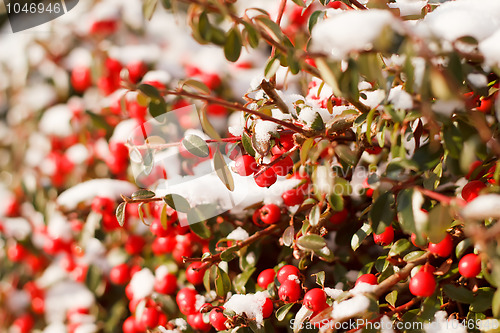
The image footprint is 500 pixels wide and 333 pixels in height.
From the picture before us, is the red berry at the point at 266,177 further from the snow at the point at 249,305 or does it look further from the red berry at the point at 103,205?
the red berry at the point at 103,205

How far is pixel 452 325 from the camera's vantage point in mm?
789

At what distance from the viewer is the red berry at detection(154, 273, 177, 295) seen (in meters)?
1.19

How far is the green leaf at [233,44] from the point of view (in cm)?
75

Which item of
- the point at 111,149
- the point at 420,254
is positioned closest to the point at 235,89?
the point at 111,149

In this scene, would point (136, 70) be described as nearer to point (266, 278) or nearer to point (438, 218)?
point (266, 278)

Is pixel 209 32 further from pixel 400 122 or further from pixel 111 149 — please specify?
pixel 111 149

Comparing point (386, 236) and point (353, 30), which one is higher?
point (353, 30)

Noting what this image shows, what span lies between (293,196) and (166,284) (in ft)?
1.51

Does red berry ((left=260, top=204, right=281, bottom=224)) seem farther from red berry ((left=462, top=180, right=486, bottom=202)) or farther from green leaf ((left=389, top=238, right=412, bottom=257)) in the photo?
red berry ((left=462, top=180, right=486, bottom=202))

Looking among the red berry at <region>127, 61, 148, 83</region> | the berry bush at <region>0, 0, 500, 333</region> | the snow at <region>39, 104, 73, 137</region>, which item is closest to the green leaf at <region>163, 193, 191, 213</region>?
the berry bush at <region>0, 0, 500, 333</region>

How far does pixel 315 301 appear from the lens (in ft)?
2.79

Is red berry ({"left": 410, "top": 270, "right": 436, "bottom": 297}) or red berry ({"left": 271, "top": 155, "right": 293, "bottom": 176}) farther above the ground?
red berry ({"left": 271, "top": 155, "right": 293, "bottom": 176})

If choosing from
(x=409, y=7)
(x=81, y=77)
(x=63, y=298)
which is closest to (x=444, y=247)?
(x=409, y=7)

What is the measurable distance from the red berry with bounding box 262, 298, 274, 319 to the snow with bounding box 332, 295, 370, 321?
7.5 inches
